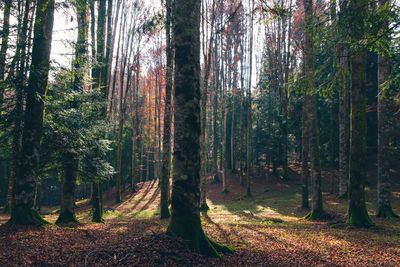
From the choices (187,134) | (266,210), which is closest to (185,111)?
(187,134)

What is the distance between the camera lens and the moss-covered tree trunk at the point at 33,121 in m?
10.2

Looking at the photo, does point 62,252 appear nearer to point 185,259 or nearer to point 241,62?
point 185,259

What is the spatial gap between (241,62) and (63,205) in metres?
24.6

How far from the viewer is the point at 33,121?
1082 centimetres

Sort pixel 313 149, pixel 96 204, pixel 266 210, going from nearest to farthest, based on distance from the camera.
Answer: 1. pixel 96 204
2. pixel 313 149
3. pixel 266 210

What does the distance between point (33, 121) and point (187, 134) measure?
6045 mm

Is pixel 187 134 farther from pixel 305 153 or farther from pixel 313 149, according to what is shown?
pixel 305 153

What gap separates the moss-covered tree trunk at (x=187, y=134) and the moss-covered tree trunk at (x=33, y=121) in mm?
4796

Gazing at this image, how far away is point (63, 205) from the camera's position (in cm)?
1442

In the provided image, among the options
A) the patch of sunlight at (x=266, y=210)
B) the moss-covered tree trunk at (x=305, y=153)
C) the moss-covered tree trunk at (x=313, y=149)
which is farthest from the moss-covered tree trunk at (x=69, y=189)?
the moss-covered tree trunk at (x=305, y=153)

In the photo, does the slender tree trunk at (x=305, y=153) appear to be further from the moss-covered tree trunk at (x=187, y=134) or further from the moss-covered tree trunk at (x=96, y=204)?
the moss-covered tree trunk at (x=187, y=134)

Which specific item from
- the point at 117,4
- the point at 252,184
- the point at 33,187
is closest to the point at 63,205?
the point at 33,187

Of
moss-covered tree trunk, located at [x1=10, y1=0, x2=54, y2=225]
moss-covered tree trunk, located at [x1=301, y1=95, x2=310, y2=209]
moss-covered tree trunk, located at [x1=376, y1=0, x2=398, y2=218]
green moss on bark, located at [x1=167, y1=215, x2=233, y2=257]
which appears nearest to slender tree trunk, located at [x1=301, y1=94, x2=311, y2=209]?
moss-covered tree trunk, located at [x1=301, y1=95, x2=310, y2=209]

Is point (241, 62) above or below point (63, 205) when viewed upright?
above
